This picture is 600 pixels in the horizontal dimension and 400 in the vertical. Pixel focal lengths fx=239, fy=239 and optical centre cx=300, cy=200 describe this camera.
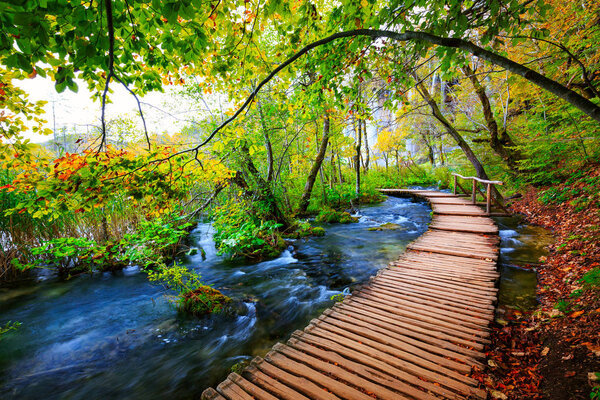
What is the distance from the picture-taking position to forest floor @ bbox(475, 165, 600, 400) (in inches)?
85.3

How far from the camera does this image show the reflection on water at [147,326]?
3324mm

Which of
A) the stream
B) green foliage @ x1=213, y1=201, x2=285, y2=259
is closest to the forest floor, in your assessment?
the stream

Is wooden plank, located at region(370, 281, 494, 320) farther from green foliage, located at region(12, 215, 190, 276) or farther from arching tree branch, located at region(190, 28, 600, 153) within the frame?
green foliage, located at region(12, 215, 190, 276)

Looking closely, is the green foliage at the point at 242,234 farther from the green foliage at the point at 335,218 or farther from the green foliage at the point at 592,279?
the green foliage at the point at 592,279

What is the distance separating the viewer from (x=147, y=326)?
4.34 m

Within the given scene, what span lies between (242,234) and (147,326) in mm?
2697

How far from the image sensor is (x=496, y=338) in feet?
10.00

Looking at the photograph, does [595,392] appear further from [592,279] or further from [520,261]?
[520,261]

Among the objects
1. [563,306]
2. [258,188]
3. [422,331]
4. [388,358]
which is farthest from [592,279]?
[258,188]

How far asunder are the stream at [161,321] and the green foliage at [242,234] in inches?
15.4

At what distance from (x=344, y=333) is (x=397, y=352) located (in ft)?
2.16

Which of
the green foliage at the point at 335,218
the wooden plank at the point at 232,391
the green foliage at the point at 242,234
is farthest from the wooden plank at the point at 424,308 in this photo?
the green foliage at the point at 335,218

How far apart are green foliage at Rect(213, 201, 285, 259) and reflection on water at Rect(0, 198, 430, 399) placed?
429mm

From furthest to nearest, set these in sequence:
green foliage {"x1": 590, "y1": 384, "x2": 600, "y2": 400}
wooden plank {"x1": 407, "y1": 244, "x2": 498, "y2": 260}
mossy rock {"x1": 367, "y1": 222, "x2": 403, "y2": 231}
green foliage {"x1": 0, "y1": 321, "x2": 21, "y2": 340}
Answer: mossy rock {"x1": 367, "y1": 222, "x2": 403, "y2": 231} → wooden plank {"x1": 407, "y1": 244, "x2": 498, "y2": 260} → green foliage {"x1": 0, "y1": 321, "x2": 21, "y2": 340} → green foliage {"x1": 590, "y1": 384, "x2": 600, "y2": 400}
